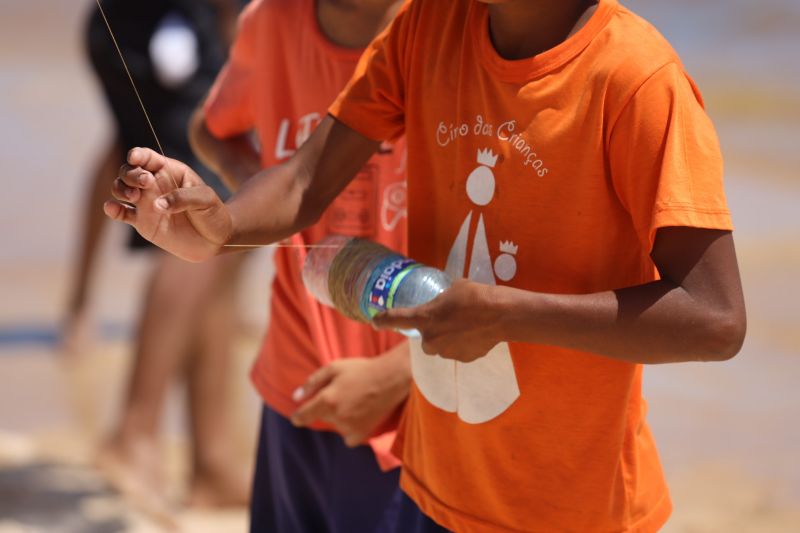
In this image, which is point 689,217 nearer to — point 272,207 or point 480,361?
point 480,361

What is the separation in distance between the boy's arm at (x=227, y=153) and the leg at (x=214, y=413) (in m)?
1.20

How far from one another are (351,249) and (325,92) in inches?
18.7

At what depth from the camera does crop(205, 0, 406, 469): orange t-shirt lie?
2.05 metres

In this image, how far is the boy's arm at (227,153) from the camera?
2.33 m

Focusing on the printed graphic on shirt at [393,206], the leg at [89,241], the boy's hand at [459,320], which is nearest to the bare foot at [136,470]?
the leg at [89,241]

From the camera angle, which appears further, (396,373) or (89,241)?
(89,241)

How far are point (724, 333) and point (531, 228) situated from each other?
30 centimetres

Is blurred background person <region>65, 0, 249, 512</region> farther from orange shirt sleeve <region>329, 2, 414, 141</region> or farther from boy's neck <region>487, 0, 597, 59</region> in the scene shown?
boy's neck <region>487, 0, 597, 59</region>

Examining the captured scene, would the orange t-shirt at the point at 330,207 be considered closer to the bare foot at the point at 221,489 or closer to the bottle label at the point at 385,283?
the bottle label at the point at 385,283

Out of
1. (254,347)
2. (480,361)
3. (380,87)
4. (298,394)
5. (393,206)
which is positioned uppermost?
(380,87)

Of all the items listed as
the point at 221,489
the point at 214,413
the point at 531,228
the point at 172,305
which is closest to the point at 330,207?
the point at 531,228

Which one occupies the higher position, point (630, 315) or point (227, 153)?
point (227, 153)

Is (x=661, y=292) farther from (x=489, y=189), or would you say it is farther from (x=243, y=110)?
(x=243, y=110)

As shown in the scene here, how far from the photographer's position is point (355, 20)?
2.05 meters
